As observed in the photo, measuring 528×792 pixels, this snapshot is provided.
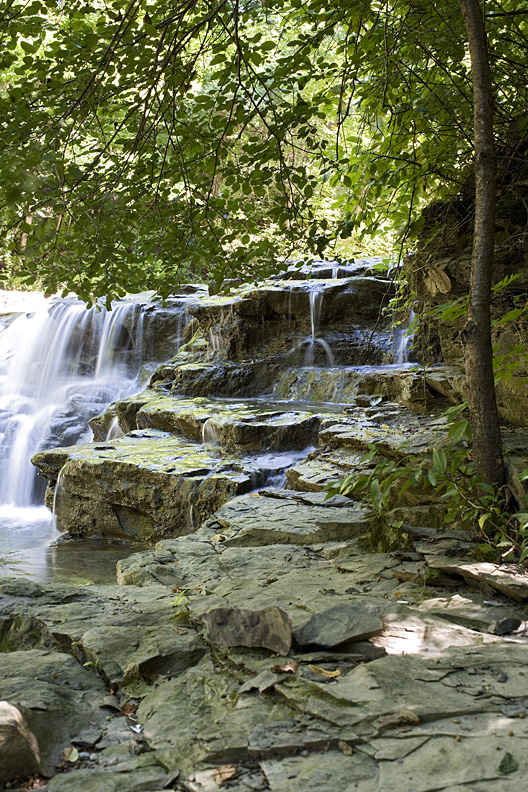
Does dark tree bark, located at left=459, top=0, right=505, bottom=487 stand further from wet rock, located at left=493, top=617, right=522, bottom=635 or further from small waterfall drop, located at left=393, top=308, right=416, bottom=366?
small waterfall drop, located at left=393, top=308, right=416, bottom=366

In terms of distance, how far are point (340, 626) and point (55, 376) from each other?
13.5 meters

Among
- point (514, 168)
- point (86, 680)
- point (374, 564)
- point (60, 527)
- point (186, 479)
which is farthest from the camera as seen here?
point (60, 527)

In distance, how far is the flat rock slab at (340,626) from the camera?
8.04 feet

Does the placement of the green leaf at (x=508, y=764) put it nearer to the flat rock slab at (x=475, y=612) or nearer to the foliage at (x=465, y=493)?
the flat rock slab at (x=475, y=612)

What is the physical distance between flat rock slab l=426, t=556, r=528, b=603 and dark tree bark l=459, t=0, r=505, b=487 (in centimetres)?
46

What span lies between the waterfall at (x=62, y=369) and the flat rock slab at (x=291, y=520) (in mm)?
7368

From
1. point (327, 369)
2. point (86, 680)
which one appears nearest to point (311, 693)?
point (86, 680)

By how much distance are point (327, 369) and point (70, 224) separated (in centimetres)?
753

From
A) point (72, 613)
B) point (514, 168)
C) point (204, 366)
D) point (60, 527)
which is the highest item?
point (514, 168)

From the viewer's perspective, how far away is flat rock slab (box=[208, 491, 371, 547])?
443 centimetres

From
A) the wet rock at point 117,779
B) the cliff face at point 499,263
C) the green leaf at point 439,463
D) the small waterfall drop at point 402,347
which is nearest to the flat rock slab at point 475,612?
the green leaf at point 439,463

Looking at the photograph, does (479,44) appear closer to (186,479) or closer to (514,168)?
(514,168)

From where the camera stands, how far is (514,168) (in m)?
4.59

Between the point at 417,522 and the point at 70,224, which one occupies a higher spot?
the point at 70,224
